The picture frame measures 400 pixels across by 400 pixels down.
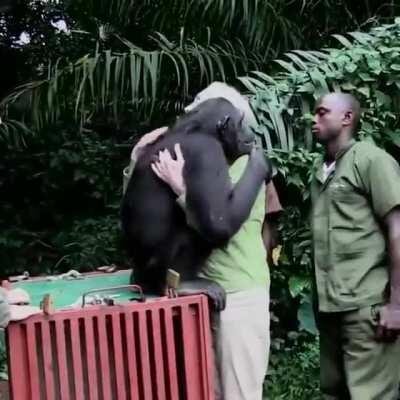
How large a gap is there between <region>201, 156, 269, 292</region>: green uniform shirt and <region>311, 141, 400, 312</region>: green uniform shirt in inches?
23.4

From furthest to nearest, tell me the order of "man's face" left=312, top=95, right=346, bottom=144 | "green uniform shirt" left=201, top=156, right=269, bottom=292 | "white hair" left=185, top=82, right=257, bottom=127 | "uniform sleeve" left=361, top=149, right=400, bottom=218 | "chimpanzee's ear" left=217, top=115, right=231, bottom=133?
"man's face" left=312, top=95, right=346, bottom=144 < "uniform sleeve" left=361, top=149, right=400, bottom=218 < "white hair" left=185, top=82, right=257, bottom=127 < "chimpanzee's ear" left=217, top=115, right=231, bottom=133 < "green uniform shirt" left=201, top=156, right=269, bottom=292

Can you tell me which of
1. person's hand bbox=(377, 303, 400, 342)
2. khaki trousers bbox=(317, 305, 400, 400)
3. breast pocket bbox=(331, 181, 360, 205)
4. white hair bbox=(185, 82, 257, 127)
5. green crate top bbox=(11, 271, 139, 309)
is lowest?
khaki trousers bbox=(317, 305, 400, 400)

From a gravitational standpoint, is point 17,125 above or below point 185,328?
above

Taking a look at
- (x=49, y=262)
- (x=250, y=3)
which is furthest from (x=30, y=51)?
(x=250, y=3)

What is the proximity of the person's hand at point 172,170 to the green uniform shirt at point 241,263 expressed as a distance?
0.72 feet

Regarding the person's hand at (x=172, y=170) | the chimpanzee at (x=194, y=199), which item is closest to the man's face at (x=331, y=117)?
the chimpanzee at (x=194, y=199)

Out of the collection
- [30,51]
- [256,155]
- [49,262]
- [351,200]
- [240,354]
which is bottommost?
[49,262]

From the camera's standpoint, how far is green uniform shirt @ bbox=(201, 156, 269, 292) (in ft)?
8.26

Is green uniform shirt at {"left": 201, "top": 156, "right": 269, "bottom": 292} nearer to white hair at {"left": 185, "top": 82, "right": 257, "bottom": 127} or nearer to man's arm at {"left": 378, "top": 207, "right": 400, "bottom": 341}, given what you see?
white hair at {"left": 185, "top": 82, "right": 257, "bottom": 127}

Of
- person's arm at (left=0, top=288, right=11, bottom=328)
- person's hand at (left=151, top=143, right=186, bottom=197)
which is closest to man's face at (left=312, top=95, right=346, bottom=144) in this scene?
person's hand at (left=151, top=143, right=186, bottom=197)

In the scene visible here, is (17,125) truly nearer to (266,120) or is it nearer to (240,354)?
(266,120)

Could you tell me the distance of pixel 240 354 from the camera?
2449mm

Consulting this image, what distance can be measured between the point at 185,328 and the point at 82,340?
0.91ft

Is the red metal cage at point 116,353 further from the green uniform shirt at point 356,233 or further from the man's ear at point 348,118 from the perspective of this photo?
the man's ear at point 348,118
